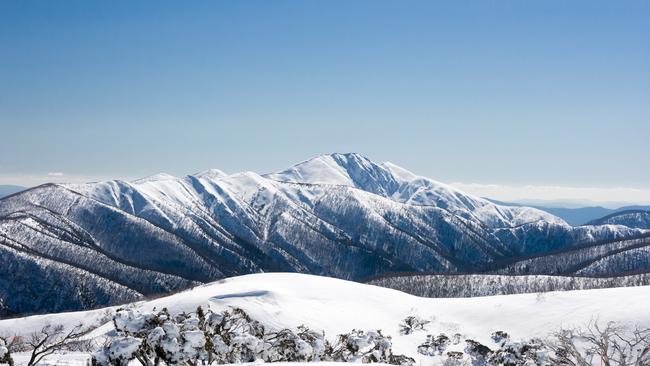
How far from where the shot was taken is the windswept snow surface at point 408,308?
5603cm

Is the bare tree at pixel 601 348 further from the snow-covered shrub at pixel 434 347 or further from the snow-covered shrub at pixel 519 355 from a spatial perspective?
the snow-covered shrub at pixel 434 347

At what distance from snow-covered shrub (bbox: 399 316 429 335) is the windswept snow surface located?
0.83 meters

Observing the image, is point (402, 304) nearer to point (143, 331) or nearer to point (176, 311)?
point (176, 311)

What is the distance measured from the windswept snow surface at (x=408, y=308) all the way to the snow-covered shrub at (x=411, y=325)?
0.83 m

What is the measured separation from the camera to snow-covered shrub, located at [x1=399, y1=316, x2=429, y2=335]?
6323cm

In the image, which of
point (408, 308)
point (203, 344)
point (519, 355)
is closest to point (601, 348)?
point (519, 355)

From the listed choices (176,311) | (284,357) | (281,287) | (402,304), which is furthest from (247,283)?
(284,357)

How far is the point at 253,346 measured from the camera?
96.0 ft

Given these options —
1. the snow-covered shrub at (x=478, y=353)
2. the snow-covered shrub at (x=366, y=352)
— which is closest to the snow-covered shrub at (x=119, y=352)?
the snow-covered shrub at (x=366, y=352)

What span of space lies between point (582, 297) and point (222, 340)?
5234 cm

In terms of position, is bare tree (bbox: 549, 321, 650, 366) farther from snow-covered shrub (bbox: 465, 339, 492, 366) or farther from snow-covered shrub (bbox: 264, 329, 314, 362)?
snow-covered shrub (bbox: 264, 329, 314, 362)

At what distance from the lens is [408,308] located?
248 ft

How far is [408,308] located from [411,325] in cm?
1106

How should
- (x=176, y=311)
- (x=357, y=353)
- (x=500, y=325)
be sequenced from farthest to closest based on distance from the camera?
(x=176, y=311) < (x=500, y=325) < (x=357, y=353)
